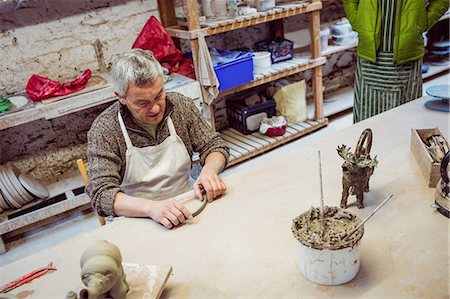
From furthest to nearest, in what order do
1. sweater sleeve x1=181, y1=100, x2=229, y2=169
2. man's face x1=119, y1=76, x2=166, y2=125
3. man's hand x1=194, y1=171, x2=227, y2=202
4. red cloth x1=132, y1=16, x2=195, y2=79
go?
red cloth x1=132, y1=16, x2=195, y2=79 → sweater sleeve x1=181, y1=100, x2=229, y2=169 → man's face x1=119, y1=76, x2=166, y2=125 → man's hand x1=194, y1=171, x2=227, y2=202

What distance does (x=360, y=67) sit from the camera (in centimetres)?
324

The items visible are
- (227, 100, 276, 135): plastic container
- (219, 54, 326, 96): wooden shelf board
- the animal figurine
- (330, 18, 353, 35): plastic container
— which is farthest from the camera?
(330, 18, 353, 35): plastic container

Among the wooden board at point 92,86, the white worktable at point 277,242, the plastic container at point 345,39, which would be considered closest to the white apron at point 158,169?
the white worktable at point 277,242

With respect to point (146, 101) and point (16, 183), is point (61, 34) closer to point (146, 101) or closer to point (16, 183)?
point (16, 183)

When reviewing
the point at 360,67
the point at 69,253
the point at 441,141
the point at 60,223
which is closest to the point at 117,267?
the point at 69,253

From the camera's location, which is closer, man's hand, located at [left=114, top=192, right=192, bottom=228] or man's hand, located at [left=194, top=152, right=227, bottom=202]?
man's hand, located at [left=114, top=192, right=192, bottom=228]

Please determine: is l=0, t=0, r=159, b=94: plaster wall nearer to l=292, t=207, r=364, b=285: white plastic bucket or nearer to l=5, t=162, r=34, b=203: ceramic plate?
l=5, t=162, r=34, b=203: ceramic plate

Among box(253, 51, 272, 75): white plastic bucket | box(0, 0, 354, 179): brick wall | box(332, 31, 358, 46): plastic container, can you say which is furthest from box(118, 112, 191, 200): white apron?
box(332, 31, 358, 46): plastic container

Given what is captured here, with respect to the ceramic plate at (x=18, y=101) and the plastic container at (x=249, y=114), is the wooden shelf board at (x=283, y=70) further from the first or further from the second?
the ceramic plate at (x=18, y=101)

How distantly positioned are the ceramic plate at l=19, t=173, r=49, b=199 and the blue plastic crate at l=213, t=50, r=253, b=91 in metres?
1.56

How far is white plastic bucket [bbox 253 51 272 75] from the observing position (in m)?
3.82

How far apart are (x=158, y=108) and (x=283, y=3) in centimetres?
257

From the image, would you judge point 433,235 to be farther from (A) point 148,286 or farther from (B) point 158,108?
(B) point 158,108

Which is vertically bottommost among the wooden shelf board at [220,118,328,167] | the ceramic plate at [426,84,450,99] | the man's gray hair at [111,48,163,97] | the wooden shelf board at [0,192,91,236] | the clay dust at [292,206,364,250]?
the wooden shelf board at [220,118,328,167]
